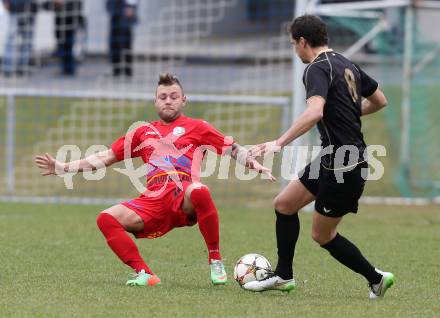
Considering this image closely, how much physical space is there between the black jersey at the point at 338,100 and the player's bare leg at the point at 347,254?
404mm

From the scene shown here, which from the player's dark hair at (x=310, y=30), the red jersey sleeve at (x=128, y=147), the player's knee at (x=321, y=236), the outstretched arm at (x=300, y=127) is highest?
the player's dark hair at (x=310, y=30)

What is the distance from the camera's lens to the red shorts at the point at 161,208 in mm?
7012

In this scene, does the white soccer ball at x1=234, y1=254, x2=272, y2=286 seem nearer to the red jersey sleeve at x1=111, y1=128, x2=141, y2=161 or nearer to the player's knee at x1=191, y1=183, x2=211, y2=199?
the player's knee at x1=191, y1=183, x2=211, y2=199

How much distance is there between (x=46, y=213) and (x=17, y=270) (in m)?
4.17

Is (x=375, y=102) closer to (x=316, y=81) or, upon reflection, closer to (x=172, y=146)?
(x=316, y=81)

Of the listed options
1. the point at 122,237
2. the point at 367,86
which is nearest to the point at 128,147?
the point at 122,237

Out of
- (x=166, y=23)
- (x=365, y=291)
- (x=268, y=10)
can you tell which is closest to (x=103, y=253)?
(x=365, y=291)

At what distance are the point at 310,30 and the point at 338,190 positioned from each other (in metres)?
1.02

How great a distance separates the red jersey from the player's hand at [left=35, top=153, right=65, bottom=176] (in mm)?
420

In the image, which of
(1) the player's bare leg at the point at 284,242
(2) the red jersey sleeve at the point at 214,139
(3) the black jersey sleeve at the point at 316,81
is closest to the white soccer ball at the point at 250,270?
(1) the player's bare leg at the point at 284,242

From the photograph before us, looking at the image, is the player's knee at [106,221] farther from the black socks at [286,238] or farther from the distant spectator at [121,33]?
the distant spectator at [121,33]

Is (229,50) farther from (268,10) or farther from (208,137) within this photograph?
(208,137)

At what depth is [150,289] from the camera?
6.67 metres

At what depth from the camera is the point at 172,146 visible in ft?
23.6
